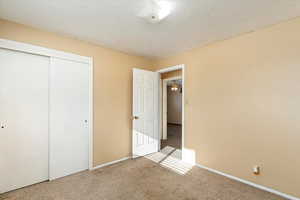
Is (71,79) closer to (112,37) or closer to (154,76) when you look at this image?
(112,37)

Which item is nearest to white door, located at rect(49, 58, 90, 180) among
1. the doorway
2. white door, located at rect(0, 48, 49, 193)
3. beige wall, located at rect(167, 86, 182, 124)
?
white door, located at rect(0, 48, 49, 193)

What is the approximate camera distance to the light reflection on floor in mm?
2764

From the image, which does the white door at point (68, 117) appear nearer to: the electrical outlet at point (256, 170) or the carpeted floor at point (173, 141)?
the carpeted floor at point (173, 141)

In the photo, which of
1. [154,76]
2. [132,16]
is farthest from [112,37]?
[154,76]

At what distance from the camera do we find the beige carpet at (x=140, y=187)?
1.92 meters

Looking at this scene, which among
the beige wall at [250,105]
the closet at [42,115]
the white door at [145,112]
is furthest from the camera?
the white door at [145,112]

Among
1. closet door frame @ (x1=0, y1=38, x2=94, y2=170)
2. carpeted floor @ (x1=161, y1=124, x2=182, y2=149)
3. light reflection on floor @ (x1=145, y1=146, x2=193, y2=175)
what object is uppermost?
closet door frame @ (x1=0, y1=38, x2=94, y2=170)

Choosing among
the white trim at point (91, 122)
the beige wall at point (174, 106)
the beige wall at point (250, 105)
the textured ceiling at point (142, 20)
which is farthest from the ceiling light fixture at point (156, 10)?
the beige wall at point (174, 106)

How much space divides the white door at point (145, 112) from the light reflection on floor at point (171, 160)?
0.22m

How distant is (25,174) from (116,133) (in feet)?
5.01

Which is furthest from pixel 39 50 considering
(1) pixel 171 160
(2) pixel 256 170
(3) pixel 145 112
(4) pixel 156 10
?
(2) pixel 256 170

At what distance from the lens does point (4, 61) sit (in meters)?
1.97

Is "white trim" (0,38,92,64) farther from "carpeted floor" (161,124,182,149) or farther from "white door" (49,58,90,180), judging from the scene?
"carpeted floor" (161,124,182,149)

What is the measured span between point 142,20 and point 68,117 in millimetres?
2012
